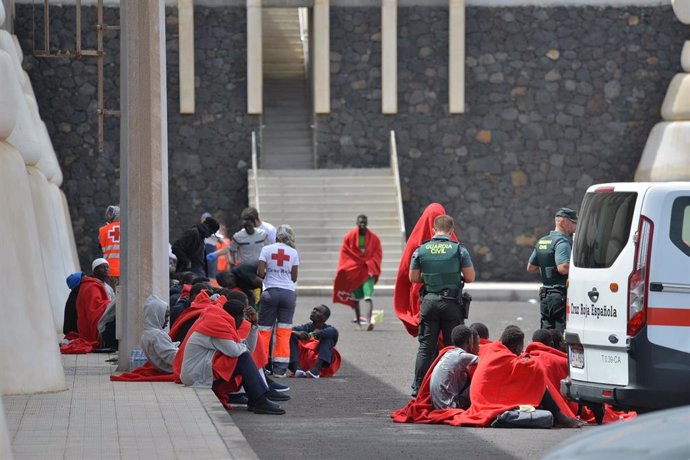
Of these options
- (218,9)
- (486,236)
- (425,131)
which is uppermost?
(218,9)

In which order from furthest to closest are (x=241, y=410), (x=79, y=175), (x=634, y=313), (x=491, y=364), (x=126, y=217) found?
(x=79, y=175) < (x=126, y=217) < (x=241, y=410) < (x=491, y=364) < (x=634, y=313)

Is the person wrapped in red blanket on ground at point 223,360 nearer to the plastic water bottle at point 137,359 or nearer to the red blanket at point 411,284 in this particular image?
the plastic water bottle at point 137,359

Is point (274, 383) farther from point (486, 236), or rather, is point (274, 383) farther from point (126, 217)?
point (486, 236)

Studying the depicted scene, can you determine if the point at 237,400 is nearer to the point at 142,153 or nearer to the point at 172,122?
the point at 142,153

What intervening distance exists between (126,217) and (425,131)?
19.0 metres

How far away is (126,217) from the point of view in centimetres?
1631

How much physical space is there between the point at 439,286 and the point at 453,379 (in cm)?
148

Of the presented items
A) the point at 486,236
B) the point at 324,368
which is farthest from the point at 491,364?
the point at 486,236

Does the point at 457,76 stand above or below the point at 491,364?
above

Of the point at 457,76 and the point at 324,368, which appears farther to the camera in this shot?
the point at 457,76

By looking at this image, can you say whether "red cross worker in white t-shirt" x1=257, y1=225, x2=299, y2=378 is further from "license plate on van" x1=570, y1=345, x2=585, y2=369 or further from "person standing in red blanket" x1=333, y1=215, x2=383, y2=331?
"person standing in red blanket" x1=333, y1=215, x2=383, y2=331

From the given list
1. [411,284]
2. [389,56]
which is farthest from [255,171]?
[411,284]

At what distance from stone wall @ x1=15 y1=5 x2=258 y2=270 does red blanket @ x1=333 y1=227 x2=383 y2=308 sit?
11.1 meters

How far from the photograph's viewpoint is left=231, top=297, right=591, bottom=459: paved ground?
1109 cm
